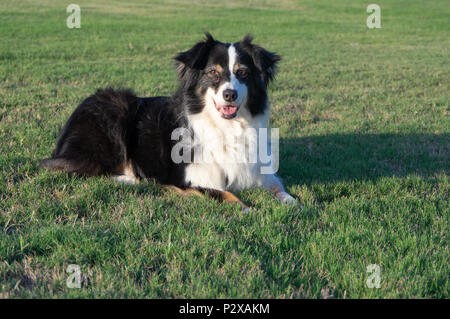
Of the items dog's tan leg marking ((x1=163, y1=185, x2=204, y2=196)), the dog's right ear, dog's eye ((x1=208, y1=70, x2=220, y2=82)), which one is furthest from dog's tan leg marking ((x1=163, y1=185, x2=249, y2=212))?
the dog's right ear

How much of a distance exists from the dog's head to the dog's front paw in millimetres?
929

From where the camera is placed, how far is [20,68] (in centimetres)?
1162

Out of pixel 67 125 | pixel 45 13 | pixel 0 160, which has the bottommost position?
pixel 0 160

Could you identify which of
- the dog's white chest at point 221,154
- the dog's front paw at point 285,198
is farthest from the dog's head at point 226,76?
the dog's front paw at point 285,198

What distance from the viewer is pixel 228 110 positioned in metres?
4.71

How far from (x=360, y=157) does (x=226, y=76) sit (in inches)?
103

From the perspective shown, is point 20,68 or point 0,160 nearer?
point 0,160

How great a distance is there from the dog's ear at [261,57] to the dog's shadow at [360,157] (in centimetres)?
135

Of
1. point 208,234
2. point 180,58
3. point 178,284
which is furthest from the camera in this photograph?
point 180,58

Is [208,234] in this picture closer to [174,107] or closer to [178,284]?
[178,284]

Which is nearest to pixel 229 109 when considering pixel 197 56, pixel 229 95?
pixel 229 95

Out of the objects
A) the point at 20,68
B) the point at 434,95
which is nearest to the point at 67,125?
the point at 20,68

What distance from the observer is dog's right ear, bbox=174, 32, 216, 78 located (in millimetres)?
4742

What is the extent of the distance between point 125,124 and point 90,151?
1.66ft
